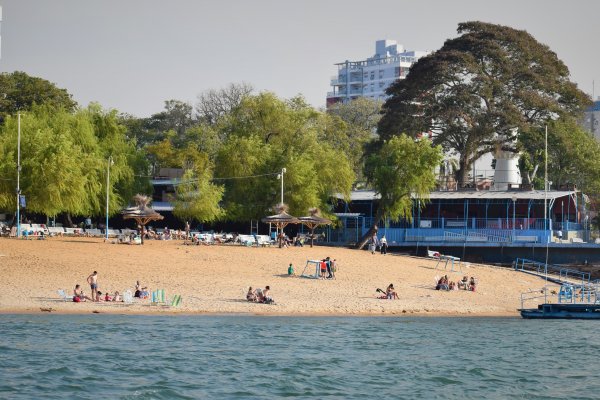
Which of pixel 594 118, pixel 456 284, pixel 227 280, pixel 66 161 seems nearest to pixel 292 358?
pixel 227 280

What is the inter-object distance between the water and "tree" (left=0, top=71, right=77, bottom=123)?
4888 centimetres

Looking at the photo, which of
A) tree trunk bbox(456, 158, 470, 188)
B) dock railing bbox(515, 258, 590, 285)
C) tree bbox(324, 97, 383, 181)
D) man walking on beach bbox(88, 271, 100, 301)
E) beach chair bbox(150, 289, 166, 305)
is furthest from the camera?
tree bbox(324, 97, 383, 181)

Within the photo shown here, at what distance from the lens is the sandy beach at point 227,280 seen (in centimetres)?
4550

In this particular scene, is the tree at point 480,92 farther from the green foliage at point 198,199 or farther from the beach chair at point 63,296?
the beach chair at point 63,296

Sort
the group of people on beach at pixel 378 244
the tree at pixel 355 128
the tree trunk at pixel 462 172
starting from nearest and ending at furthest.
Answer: the group of people on beach at pixel 378 244 < the tree trunk at pixel 462 172 < the tree at pixel 355 128

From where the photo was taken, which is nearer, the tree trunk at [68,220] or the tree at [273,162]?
the tree trunk at [68,220]

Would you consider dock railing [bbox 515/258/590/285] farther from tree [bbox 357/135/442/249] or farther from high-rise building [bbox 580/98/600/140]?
high-rise building [bbox 580/98/600/140]

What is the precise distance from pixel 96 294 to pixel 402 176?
31226 mm

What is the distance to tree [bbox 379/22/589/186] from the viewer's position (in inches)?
3255

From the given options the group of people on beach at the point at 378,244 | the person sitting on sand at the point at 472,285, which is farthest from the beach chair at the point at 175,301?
the group of people on beach at the point at 378,244

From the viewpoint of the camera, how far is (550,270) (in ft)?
222

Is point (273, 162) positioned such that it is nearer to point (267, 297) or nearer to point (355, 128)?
point (267, 297)

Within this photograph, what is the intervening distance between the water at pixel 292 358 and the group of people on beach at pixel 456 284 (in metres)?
6.49

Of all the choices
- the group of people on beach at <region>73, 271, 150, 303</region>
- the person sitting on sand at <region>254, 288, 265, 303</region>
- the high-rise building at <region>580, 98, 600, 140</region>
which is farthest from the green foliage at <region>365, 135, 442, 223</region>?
the high-rise building at <region>580, 98, 600, 140</region>
